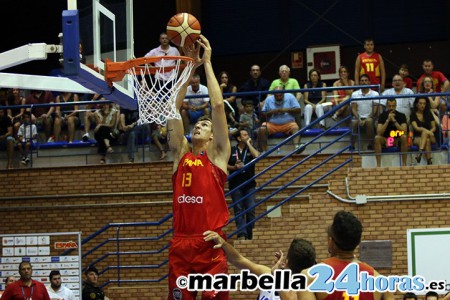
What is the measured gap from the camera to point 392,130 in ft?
50.5

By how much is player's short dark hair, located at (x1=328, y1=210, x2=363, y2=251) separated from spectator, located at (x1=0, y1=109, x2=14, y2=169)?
12591 millimetres

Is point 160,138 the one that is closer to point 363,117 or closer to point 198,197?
point 363,117

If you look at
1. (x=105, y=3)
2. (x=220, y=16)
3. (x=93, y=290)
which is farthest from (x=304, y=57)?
(x=105, y=3)

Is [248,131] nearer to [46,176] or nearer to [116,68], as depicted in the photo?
[46,176]

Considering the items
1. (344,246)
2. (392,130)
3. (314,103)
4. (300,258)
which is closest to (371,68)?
(314,103)

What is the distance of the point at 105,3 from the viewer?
36.1ft

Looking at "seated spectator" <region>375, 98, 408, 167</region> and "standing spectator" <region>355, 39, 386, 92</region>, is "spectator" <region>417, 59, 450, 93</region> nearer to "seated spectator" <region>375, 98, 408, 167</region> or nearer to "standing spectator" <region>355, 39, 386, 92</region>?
"standing spectator" <region>355, 39, 386, 92</region>

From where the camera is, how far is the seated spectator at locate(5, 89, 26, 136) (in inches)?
706

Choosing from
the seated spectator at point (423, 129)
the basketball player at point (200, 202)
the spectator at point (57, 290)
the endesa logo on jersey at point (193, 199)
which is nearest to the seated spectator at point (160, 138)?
the spectator at point (57, 290)

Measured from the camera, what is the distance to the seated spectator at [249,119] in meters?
16.4

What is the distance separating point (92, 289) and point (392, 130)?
211 inches

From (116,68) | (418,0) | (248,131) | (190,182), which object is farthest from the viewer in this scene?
(418,0)

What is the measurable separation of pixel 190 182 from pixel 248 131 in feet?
23.7

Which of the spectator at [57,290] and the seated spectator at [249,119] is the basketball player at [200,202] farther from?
the seated spectator at [249,119]
